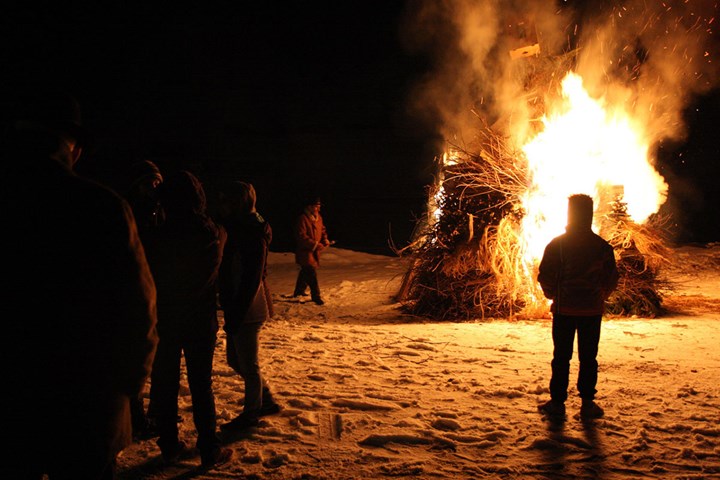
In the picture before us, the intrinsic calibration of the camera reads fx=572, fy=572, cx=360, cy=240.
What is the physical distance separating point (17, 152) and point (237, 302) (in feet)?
7.37

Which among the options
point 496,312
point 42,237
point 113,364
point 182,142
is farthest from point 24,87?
point 182,142

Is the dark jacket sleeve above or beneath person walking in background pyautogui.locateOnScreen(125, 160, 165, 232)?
beneath

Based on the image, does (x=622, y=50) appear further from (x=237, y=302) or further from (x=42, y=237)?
(x=42, y=237)

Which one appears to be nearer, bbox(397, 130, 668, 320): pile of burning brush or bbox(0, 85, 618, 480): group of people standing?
bbox(0, 85, 618, 480): group of people standing

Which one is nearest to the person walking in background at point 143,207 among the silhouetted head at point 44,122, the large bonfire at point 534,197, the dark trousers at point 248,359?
the dark trousers at point 248,359

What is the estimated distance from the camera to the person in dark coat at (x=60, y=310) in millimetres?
2037

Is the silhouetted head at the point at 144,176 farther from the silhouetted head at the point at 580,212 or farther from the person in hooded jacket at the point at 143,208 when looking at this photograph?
the silhouetted head at the point at 580,212

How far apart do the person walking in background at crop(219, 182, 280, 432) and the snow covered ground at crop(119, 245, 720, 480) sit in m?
0.32

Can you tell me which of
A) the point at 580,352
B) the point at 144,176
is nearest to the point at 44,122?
the point at 144,176

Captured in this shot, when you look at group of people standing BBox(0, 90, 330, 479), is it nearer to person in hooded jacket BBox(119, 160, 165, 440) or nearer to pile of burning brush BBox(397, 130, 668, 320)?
person in hooded jacket BBox(119, 160, 165, 440)

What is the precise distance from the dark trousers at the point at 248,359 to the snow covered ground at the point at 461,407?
229 millimetres

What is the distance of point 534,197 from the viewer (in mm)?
9484

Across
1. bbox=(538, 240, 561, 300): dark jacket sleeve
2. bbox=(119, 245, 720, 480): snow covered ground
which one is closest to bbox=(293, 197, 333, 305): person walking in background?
bbox=(119, 245, 720, 480): snow covered ground

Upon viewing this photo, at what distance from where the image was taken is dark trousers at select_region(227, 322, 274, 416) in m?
4.37
